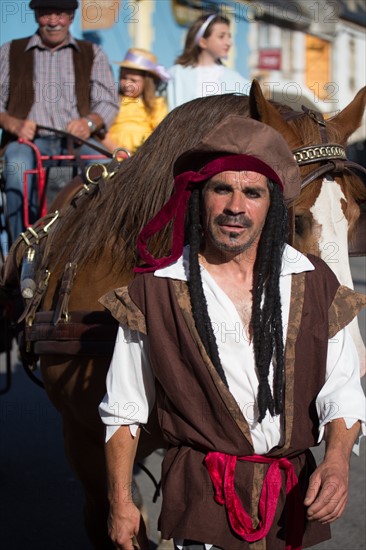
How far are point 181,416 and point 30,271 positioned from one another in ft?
4.64

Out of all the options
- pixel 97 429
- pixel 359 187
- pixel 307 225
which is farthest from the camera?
pixel 97 429

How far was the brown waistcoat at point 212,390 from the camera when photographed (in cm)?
234

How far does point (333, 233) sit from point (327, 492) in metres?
0.89

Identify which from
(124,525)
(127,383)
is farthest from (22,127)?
(124,525)

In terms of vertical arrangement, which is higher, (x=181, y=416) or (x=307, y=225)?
(x=307, y=225)

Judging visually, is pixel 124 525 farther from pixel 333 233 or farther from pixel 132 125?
pixel 132 125

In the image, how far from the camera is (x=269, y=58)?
870 inches

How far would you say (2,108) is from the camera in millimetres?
4844

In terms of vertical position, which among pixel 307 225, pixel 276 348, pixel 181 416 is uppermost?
pixel 307 225

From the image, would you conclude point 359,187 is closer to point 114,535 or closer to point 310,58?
point 114,535

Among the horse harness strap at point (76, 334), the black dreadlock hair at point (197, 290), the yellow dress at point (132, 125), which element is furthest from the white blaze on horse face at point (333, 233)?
the yellow dress at point (132, 125)

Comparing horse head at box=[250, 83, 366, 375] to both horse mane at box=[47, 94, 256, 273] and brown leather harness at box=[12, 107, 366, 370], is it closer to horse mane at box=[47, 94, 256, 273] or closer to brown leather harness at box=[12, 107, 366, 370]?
brown leather harness at box=[12, 107, 366, 370]

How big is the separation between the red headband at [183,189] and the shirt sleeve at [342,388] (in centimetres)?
47

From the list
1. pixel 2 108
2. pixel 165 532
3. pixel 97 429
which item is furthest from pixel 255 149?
pixel 2 108
